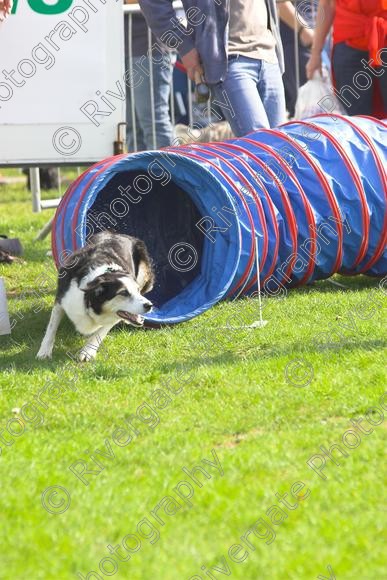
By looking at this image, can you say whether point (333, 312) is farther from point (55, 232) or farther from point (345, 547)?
point (345, 547)

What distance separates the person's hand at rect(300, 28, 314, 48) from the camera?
35.8 feet

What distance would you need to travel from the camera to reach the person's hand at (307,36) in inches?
430

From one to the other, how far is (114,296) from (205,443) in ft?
5.24

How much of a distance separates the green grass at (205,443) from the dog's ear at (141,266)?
1.34 ft

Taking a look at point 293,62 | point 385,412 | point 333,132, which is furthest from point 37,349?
point 293,62

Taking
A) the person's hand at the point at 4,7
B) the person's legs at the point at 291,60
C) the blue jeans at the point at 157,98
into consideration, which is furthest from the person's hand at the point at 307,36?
the person's hand at the point at 4,7

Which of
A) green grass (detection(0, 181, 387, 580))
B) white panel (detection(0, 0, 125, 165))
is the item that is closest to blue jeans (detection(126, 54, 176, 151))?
white panel (detection(0, 0, 125, 165))

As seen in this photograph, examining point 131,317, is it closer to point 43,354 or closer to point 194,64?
point 43,354

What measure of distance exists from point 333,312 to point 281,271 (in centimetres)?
72

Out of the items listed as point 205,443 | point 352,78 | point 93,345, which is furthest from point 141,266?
point 352,78

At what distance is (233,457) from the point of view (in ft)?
13.0

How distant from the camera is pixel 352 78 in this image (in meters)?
7.58

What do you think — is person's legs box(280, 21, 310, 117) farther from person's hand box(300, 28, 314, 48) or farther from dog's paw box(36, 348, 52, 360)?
dog's paw box(36, 348, 52, 360)

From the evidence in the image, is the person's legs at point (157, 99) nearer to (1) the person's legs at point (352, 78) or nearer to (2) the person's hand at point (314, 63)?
(2) the person's hand at point (314, 63)
